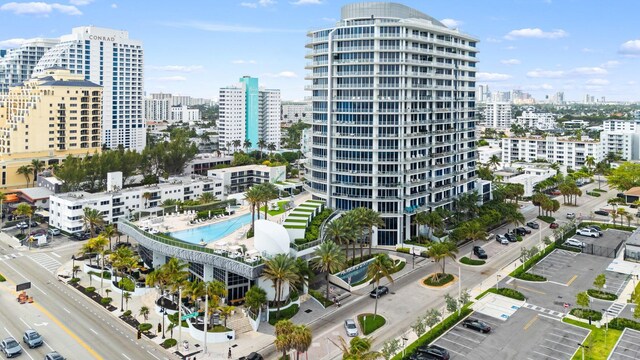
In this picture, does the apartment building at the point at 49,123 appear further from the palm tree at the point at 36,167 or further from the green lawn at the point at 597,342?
the green lawn at the point at 597,342

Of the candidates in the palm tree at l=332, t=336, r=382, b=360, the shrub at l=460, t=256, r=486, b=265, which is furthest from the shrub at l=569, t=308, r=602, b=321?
the palm tree at l=332, t=336, r=382, b=360

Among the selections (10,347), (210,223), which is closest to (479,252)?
(210,223)

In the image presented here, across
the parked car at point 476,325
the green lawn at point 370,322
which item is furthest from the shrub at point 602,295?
the green lawn at point 370,322

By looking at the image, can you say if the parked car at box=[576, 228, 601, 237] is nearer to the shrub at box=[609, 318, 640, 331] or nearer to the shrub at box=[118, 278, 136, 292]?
the shrub at box=[609, 318, 640, 331]

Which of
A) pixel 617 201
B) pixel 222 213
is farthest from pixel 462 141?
pixel 222 213

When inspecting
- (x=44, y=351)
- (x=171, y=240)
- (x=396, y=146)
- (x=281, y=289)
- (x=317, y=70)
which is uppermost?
(x=317, y=70)

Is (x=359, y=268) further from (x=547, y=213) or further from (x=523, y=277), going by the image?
(x=547, y=213)
